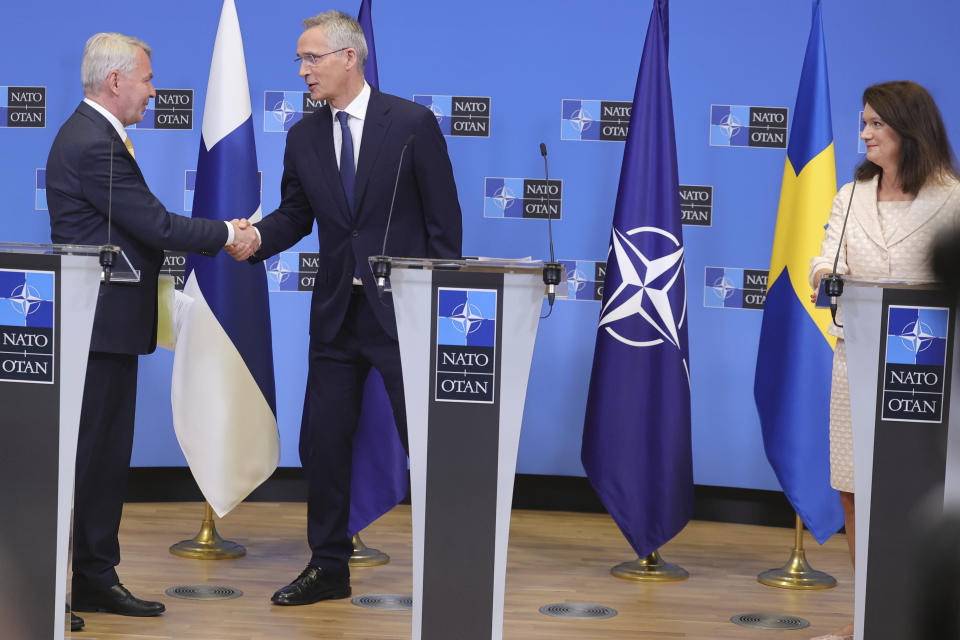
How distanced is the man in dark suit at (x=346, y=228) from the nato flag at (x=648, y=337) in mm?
892

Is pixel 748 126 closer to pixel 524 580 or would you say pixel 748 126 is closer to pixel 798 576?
pixel 798 576

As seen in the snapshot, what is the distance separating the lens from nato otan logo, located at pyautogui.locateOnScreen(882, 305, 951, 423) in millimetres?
2559

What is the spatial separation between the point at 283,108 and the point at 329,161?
1782mm

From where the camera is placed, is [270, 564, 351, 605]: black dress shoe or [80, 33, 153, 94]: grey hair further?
[270, 564, 351, 605]: black dress shoe

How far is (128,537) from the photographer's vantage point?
14.6ft

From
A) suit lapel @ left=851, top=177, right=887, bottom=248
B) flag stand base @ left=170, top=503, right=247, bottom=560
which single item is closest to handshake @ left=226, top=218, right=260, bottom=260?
flag stand base @ left=170, top=503, right=247, bottom=560

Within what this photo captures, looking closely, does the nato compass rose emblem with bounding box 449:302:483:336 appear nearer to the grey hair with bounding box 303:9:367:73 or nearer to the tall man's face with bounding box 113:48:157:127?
the grey hair with bounding box 303:9:367:73

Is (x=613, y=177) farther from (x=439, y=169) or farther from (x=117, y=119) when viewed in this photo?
(x=117, y=119)

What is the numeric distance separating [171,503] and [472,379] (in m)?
2.96

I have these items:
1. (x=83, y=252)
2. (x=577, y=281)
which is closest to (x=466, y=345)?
(x=83, y=252)

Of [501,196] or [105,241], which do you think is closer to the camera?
[105,241]

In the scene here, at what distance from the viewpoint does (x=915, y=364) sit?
2.58 metres

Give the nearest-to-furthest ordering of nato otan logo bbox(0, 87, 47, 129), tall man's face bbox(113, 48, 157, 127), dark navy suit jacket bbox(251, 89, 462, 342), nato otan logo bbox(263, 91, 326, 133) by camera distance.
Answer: tall man's face bbox(113, 48, 157, 127) < dark navy suit jacket bbox(251, 89, 462, 342) < nato otan logo bbox(0, 87, 47, 129) < nato otan logo bbox(263, 91, 326, 133)

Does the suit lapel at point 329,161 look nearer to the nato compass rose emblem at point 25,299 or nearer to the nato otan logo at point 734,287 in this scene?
the nato compass rose emblem at point 25,299
